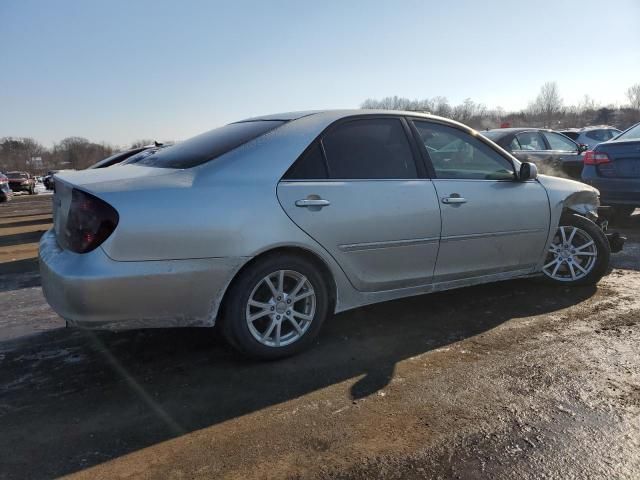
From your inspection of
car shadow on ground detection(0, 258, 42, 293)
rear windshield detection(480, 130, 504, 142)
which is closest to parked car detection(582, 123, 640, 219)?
rear windshield detection(480, 130, 504, 142)

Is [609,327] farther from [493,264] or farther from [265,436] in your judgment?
[265,436]

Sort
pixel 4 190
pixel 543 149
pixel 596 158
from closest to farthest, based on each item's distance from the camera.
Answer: pixel 596 158 < pixel 543 149 < pixel 4 190

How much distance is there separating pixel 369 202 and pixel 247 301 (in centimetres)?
105

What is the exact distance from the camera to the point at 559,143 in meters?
10.1

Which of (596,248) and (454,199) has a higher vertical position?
(454,199)

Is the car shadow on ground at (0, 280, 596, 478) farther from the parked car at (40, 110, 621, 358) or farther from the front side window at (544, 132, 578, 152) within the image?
the front side window at (544, 132, 578, 152)

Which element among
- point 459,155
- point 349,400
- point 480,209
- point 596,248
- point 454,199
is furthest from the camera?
point 596,248

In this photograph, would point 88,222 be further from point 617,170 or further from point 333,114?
point 617,170

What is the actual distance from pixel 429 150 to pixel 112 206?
→ 7.53ft

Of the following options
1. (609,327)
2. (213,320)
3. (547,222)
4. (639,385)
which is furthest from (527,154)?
(213,320)

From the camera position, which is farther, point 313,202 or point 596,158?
point 596,158

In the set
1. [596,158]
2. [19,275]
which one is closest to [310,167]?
[19,275]

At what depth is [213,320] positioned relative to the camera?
3.05 m

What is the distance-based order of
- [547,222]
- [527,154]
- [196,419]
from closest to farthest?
[196,419] < [547,222] < [527,154]
